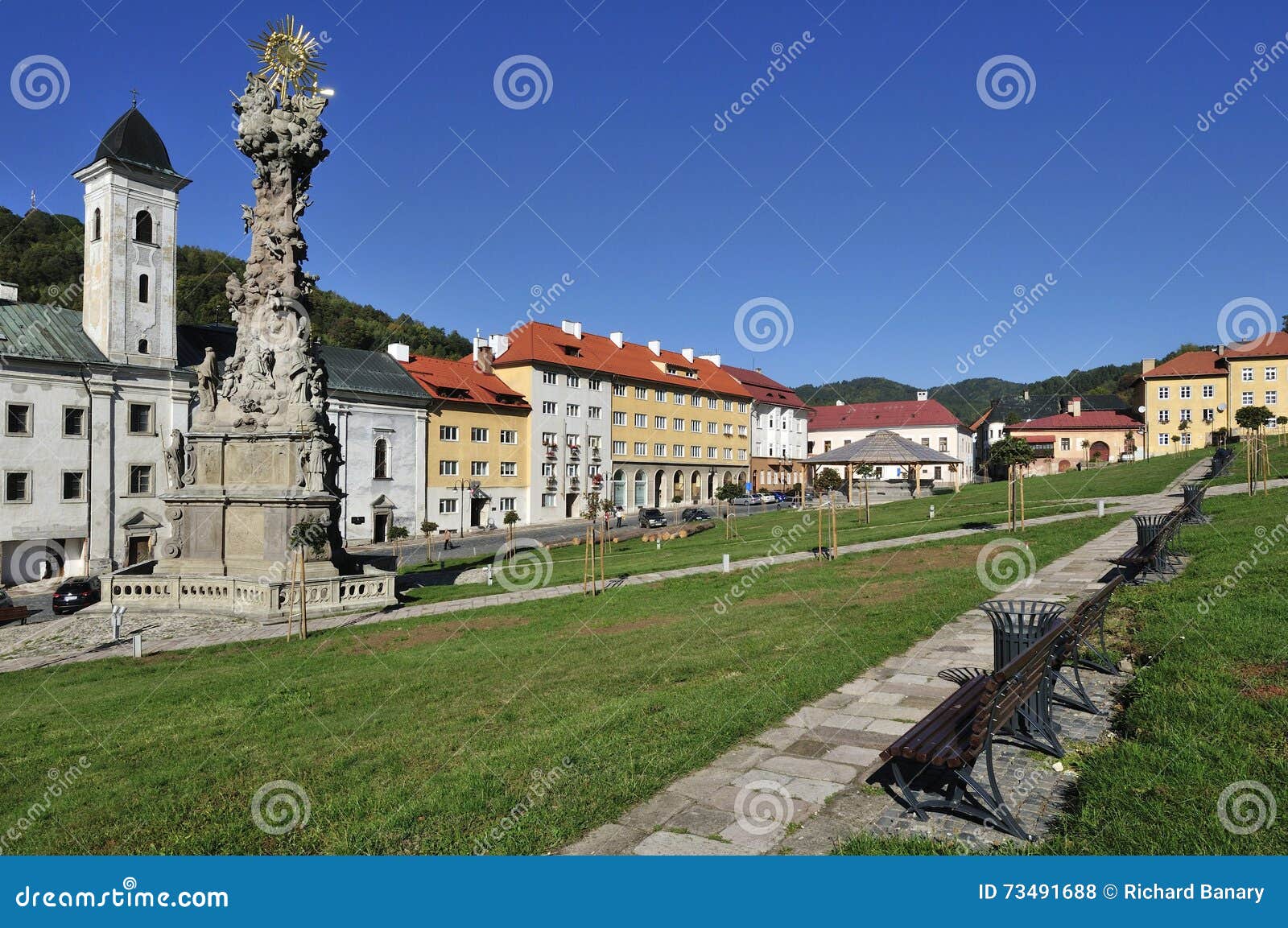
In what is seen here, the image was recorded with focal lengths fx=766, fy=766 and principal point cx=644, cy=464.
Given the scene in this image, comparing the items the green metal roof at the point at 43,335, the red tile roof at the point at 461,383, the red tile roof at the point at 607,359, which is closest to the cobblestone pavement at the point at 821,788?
the green metal roof at the point at 43,335

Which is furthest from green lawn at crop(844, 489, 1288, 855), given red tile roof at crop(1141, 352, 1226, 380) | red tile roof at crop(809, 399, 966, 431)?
red tile roof at crop(809, 399, 966, 431)

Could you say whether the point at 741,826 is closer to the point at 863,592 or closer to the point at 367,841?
the point at 367,841

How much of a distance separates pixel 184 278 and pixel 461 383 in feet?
103

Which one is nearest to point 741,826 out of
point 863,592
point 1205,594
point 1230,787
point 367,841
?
point 367,841

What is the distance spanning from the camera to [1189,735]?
6133 millimetres

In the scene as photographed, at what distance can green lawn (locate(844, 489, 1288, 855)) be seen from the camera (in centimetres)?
485

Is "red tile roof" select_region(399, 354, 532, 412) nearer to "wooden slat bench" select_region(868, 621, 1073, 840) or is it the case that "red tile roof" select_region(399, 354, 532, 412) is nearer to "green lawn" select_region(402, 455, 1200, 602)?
"green lawn" select_region(402, 455, 1200, 602)

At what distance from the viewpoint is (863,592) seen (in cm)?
1583

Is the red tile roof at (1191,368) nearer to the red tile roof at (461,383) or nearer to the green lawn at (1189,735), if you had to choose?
the red tile roof at (461,383)

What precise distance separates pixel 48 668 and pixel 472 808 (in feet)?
45.5

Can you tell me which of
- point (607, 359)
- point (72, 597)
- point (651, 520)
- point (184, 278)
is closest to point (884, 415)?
point (607, 359)

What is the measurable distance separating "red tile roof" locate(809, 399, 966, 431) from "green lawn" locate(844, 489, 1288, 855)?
79184mm

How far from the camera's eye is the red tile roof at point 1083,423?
2958 inches

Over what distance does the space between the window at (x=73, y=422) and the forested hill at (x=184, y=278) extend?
26.9 feet
